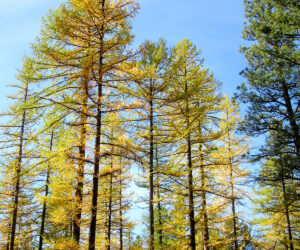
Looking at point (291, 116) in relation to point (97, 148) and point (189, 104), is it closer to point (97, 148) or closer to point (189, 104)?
point (189, 104)

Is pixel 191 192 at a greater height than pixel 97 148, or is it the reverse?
pixel 97 148

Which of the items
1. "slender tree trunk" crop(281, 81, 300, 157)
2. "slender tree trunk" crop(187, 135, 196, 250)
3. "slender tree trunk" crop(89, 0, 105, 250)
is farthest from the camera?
"slender tree trunk" crop(187, 135, 196, 250)

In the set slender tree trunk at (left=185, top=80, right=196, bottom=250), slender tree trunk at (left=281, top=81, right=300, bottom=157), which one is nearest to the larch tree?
slender tree trunk at (left=185, top=80, right=196, bottom=250)

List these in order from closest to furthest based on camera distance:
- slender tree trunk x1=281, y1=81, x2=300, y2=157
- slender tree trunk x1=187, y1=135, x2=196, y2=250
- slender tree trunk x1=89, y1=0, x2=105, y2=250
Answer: slender tree trunk x1=89, y1=0, x2=105, y2=250 < slender tree trunk x1=281, y1=81, x2=300, y2=157 < slender tree trunk x1=187, y1=135, x2=196, y2=250

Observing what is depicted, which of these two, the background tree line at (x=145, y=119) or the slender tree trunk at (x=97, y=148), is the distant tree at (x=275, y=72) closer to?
the background tree line at (x=145, y=119)

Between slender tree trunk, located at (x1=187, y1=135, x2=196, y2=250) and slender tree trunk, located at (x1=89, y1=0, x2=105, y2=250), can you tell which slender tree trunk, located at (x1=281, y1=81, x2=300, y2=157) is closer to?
slender tree trunk, located at (x1=187, y1=135, x2=196, y2=250)

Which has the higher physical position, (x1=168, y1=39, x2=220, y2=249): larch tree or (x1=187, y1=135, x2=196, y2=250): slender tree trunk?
(x1=168, y1=39, x2=220, y2=249): larch tree

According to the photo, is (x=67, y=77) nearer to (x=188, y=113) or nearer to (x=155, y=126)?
(x=155, y=126)

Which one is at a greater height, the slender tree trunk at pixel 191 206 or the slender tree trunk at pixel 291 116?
the slender tree trunk at pixel 291 116

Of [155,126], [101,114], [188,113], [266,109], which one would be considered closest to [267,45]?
[266,109]

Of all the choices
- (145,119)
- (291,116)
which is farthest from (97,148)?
(291,116)

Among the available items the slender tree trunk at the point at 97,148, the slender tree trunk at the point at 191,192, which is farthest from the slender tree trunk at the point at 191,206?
the slender tree trunk at the point at 97,148

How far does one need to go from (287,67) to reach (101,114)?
7157 mm

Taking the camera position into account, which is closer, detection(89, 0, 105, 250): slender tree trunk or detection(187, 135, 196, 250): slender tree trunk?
detection(89, 0, 105, 250): slender tree trunk
